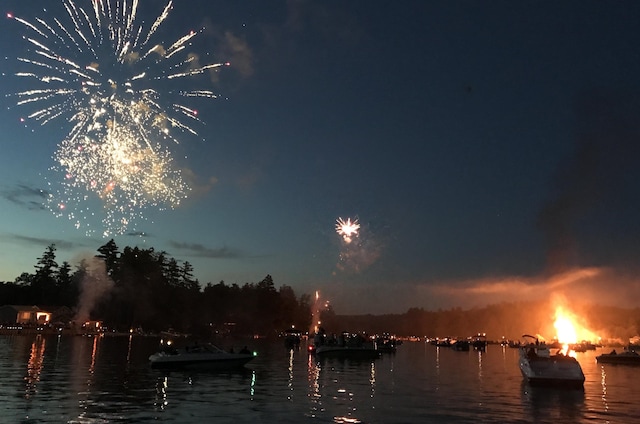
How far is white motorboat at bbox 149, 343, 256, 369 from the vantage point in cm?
4356

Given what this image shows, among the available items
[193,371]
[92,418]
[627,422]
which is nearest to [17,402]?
[92,418]

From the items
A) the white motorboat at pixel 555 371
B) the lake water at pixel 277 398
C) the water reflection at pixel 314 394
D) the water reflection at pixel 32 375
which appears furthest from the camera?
the white motorboat at pixel 555 371

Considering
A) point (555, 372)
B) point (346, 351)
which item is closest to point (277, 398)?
point (555, 372)

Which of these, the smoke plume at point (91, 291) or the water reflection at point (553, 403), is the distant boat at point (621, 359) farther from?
the smoke plume at point (91, 291)

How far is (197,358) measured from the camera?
146ft

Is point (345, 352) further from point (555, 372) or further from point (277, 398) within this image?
point (277, 398)

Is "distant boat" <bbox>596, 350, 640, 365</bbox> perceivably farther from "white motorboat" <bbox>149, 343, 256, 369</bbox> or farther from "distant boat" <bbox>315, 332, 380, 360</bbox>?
"white motorboat" <bbox>149, 343, 256, 369</bbox>

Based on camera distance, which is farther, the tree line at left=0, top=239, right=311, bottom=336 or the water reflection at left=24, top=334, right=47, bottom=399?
the tree line at left=0, top=239, right=311, bottom=336

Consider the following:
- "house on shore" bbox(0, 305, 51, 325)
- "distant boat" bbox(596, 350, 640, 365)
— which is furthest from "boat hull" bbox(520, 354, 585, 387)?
"house on shore" bbox(0, 305, 51, 325)

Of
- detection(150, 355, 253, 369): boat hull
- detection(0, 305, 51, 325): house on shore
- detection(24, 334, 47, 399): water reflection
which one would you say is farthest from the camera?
detection(0, 305, 51, 325): house on shore

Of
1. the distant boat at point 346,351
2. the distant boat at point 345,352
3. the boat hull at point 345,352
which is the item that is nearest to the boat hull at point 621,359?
the distant boat at point 346,351

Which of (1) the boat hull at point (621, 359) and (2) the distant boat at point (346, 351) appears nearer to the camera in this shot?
(2) the distant boat at point (346, 351)

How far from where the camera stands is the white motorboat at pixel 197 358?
4356cm

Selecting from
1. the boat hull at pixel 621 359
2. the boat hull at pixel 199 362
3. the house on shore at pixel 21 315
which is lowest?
the boat hull at pixel 621 359
